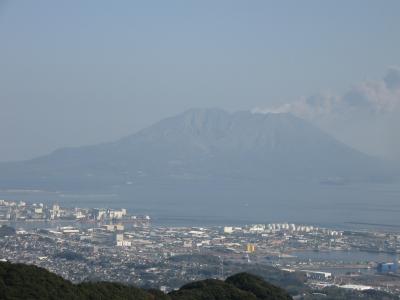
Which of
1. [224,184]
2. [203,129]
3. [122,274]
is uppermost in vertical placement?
[203,129]

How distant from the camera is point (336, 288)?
2248 cm

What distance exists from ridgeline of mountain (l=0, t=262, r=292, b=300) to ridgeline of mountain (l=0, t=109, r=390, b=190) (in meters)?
54.4

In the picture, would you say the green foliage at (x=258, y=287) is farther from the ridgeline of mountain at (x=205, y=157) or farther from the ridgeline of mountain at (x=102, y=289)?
the ridgeline of mountain at (x=205, y=157)

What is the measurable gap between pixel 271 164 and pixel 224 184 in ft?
42.0

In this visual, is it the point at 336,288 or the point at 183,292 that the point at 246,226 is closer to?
the point at 336,288

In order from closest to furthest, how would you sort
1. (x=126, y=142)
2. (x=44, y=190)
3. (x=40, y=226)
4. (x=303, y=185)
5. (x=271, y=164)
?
(x=40, y=226)
(x=44, y=190)
(x=303, y=185)
(x=271, y=164)
(x=126, y=142)

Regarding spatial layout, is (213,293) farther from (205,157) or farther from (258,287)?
(205,157)

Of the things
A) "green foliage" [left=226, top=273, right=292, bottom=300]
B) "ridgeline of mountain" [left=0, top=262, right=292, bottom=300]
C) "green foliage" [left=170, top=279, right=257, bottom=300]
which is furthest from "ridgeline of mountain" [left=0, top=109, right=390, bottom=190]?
"green foliage" [left=170, top=279, right=257, bottom=300]

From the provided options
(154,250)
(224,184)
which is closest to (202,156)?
(224,184)

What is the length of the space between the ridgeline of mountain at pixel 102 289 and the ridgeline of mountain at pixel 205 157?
5441 cm

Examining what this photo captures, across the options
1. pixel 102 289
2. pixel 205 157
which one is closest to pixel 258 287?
pixel 102 289

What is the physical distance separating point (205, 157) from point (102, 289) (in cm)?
7935

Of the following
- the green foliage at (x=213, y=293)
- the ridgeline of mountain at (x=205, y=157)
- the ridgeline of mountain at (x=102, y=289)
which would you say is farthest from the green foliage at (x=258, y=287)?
the ridgeline of mountain at (x=205, y=157)

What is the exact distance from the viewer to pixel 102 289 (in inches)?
561
